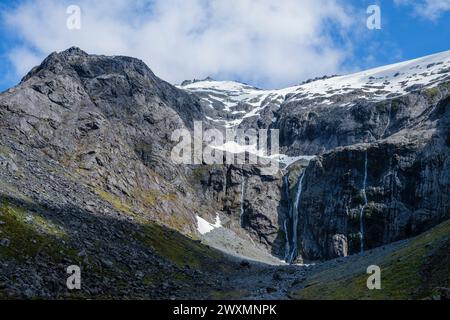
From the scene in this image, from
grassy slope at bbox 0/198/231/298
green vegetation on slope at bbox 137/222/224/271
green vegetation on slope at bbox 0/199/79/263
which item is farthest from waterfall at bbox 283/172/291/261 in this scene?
green vegetation on slope at bbox 0/199/79/263

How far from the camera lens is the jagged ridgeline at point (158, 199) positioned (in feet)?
180

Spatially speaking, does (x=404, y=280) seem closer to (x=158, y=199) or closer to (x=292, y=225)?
(x=158, y=199)

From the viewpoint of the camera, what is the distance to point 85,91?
6698 inches

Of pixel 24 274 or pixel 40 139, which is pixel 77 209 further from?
pixel 40 139

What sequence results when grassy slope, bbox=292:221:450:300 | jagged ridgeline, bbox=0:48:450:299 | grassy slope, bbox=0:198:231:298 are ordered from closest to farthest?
grassy slope, bbox=292:221:450:300 < grassy slope, bbox=0:198:231:298 < jagged ridgeline, bbox=0:48:450:299

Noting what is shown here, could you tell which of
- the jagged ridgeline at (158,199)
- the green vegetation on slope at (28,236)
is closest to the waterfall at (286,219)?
the jagged ridgeline at (158,199)

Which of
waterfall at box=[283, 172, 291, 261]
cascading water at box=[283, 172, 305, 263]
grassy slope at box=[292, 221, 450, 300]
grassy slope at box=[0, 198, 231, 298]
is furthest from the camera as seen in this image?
waterfall at box=[283, 172, 291, 261]

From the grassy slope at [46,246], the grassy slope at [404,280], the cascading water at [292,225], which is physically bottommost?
the grassy slope at [404,280]

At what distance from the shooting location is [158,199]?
14288 centimetres

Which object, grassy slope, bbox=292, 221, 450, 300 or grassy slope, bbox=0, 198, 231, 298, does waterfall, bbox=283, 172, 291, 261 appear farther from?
grassy slope, bbox=292, 221, 450, 300

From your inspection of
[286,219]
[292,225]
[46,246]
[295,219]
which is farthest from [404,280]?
[286,219]

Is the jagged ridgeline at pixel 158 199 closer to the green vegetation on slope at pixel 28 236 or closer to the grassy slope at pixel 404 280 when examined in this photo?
the green vegetation on slope at pixel 28 236

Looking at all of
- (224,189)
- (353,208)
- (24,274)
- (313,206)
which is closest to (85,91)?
(224,189)

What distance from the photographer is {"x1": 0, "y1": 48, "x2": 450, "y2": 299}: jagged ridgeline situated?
54.8m
